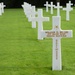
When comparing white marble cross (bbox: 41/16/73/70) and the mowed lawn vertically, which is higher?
white marble cross (bbox: 41/16/73/70)

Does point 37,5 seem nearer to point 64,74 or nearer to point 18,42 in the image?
point 18,42

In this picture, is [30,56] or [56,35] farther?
[30,56]

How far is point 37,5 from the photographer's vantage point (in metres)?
44.5

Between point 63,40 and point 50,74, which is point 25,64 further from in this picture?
point 63,40

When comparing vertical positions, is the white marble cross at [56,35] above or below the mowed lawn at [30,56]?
above

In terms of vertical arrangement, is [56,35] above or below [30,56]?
above

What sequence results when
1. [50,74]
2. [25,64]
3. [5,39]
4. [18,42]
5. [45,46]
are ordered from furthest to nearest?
[5,39] → [18,42] → [45,46] → [25,64] → [50,74]

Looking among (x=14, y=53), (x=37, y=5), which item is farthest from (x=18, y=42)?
(x=37, y=5)

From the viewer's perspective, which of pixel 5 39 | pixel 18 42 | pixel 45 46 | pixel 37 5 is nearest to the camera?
pixel 45 46

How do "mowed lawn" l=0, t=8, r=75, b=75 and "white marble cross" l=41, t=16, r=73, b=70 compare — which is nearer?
"white marble cross" l=41, t=16, r=73, b=70

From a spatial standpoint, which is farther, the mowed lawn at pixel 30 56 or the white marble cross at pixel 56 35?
the mowed lawn at pixel 30 56

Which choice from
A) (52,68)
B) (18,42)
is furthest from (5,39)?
(52,68)

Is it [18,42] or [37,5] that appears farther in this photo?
[37,5]

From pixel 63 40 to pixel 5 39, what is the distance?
7.30ft
